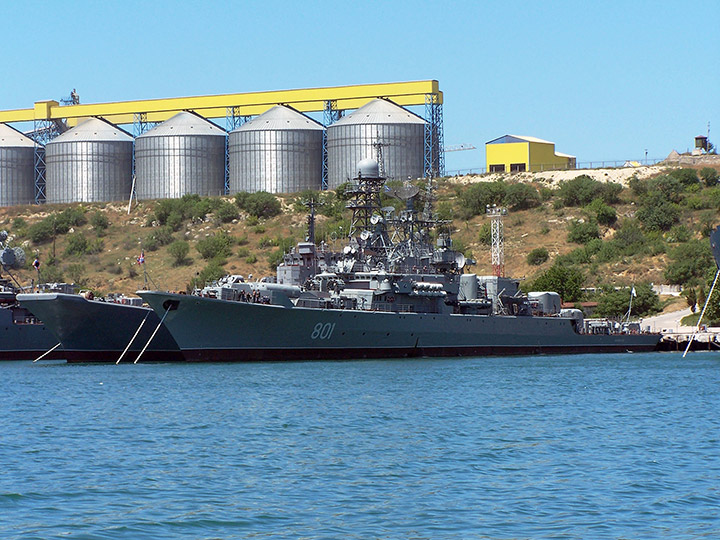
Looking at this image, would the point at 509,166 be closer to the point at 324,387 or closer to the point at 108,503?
the point at 324,387

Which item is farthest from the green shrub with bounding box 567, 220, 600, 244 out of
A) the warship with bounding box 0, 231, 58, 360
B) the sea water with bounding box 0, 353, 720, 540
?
the sea water with bounding box 0, 353, 720, 540

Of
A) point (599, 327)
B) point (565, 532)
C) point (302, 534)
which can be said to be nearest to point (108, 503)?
point (302, 534)

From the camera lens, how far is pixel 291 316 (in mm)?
49719

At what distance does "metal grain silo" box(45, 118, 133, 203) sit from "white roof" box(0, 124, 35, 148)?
3347 millimetres

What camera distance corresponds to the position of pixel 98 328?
172 feet

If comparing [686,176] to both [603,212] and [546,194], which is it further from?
[546,194]

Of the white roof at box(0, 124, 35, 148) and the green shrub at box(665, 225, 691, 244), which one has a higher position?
the white roof at box(0, 124, 35, 148)

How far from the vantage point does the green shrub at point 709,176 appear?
346 feet

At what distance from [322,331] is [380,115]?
52.7m

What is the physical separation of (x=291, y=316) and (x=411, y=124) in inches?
2096

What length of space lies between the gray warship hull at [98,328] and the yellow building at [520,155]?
6259 cm

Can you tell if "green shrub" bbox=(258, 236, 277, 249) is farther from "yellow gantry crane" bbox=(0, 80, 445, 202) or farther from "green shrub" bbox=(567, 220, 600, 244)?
"green shrub" bbox=(567, 220, 600, 244)

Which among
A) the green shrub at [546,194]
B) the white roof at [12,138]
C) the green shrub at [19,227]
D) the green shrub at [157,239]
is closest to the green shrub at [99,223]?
the green shrub at [157,239]

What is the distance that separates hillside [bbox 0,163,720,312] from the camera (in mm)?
91688
